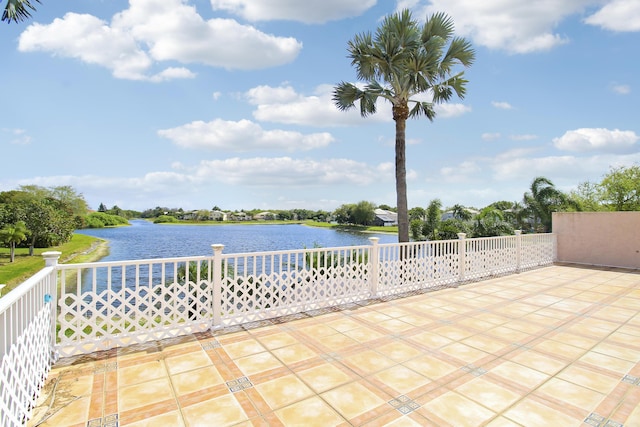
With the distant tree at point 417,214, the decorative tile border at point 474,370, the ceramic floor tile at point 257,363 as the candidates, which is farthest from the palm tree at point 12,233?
the decorative tile border at point 474,370

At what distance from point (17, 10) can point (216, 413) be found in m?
6.01

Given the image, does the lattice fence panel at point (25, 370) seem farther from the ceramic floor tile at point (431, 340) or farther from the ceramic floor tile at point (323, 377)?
the ceramic floor tile at point (431, 340)

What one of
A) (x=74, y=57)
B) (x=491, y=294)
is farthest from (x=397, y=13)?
(x=74, y=57)

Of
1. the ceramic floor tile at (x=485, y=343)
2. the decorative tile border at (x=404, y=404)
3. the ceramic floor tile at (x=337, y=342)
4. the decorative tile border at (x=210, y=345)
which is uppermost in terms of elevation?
the decorative tile border at (x=210, y=345)

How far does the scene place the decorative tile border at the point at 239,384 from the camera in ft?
8.20

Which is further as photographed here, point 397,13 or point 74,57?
point 397,13

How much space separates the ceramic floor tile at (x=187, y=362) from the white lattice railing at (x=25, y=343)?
92 centimetres

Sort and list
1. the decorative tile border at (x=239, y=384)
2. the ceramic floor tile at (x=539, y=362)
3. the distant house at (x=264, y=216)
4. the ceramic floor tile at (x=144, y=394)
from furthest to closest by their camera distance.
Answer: the distant house at (x=264, y=216) → the ceramic floor tile at (x=539, y=362) → the decorative tile border at (x=239, y=384) → the ceramic floor tile at (x=144, y=394)

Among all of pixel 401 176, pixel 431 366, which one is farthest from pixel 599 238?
pixel 431 366

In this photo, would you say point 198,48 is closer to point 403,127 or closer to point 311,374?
point 403,127

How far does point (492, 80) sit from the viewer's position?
888 centimetres

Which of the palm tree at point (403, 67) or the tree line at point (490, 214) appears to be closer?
the palm tree at point (403, 67)

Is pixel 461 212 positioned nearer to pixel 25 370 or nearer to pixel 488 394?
pixel 488 394

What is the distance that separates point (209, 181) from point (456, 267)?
24.3 meters
